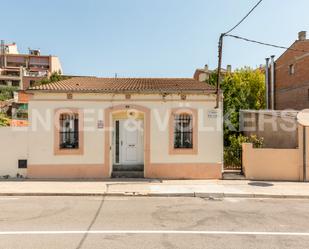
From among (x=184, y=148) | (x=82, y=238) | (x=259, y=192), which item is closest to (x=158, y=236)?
(x=82, y=238)

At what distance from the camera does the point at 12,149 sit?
41.5 ft

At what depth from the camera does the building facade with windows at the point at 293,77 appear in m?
24.4

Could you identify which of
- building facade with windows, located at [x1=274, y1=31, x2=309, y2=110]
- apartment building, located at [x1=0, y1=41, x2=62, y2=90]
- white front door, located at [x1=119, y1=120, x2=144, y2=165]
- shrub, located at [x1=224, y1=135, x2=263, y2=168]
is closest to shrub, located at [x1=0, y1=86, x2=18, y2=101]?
apartment building, located at [x1=0, y1=41, x2=62, y2=90]

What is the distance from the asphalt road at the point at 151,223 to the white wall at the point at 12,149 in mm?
3355

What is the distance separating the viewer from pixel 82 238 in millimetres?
5832

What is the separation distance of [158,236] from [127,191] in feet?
15.3

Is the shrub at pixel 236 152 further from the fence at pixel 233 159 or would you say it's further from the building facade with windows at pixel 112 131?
the building facade with windows at pixel 112 131

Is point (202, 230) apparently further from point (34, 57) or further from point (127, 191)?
point (34, 57)

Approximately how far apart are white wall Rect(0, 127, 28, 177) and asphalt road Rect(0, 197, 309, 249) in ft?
11.0

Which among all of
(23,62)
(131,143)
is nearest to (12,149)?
(131,143)

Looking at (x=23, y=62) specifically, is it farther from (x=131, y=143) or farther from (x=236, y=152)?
(x=236, y=152)

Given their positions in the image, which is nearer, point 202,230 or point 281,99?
point 202,230

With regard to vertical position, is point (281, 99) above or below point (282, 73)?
below

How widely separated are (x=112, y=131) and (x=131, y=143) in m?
1.22
